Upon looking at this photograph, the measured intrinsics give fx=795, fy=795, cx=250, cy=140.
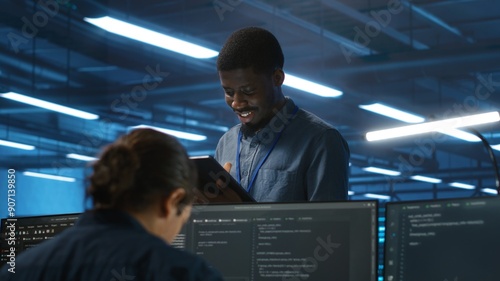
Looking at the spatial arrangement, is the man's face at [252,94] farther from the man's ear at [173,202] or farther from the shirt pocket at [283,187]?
the man's ear at [173,202]

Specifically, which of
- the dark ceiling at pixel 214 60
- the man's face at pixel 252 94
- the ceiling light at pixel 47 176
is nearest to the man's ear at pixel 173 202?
the man's face at pixel 252 94

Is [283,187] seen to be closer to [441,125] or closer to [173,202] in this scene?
[173,202]

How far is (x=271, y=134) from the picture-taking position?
2.57m

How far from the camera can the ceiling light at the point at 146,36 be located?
5582 mm

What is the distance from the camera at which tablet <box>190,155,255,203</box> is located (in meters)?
2.26

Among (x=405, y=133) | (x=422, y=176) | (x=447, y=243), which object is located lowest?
(x=447, y=243)

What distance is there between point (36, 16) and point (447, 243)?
27.3 ft

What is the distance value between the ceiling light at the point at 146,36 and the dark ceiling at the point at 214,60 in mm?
122

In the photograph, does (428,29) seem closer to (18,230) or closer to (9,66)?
(9,66)

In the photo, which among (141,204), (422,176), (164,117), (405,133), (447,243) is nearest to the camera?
(141,204)

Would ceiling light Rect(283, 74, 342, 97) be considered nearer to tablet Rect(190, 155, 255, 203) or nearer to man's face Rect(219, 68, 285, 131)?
man's face Rect(219, 68, 285, 131)

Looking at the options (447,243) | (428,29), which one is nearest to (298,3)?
(428,29)

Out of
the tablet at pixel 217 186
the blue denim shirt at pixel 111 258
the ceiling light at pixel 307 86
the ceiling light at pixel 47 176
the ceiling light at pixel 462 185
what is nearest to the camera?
the blue denim shirt at pixel 111 258

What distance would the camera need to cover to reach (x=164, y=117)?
1441 centimetres
